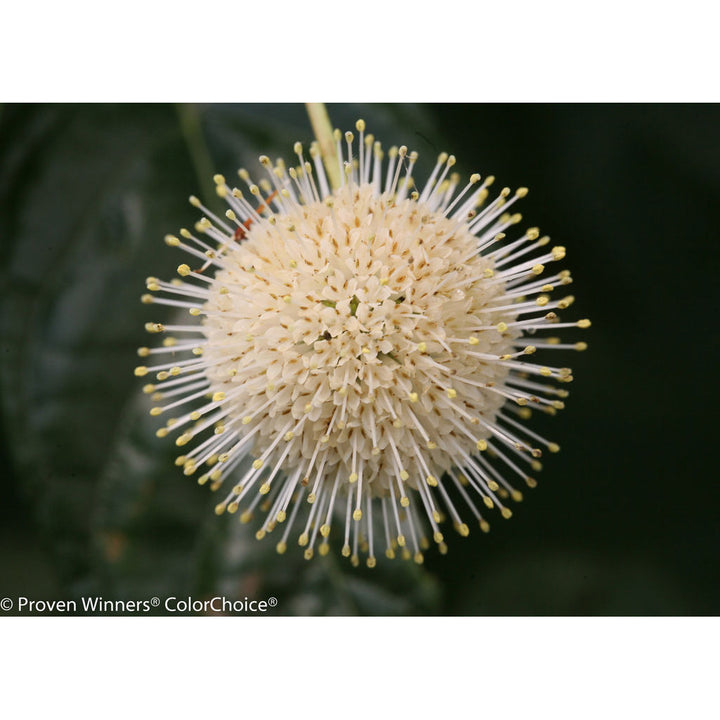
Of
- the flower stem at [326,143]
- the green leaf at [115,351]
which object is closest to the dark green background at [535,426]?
the green leaf at [115,351]

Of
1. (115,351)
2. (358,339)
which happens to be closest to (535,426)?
(358,339)

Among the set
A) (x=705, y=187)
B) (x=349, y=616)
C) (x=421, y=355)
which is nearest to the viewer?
(x=421, y=355)

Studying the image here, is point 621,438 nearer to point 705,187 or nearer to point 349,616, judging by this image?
point 705,187

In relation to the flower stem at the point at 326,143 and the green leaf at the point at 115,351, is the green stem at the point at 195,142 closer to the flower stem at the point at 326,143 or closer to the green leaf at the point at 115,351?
the green leaf at the point at 115,351

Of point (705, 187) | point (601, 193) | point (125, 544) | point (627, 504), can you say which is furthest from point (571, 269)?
point (125, 544)

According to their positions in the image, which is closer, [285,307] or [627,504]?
[285,307]

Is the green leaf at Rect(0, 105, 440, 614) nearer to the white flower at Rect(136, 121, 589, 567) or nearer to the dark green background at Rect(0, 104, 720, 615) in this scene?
the dark green background at Rect(0, 104, 720, 615)
